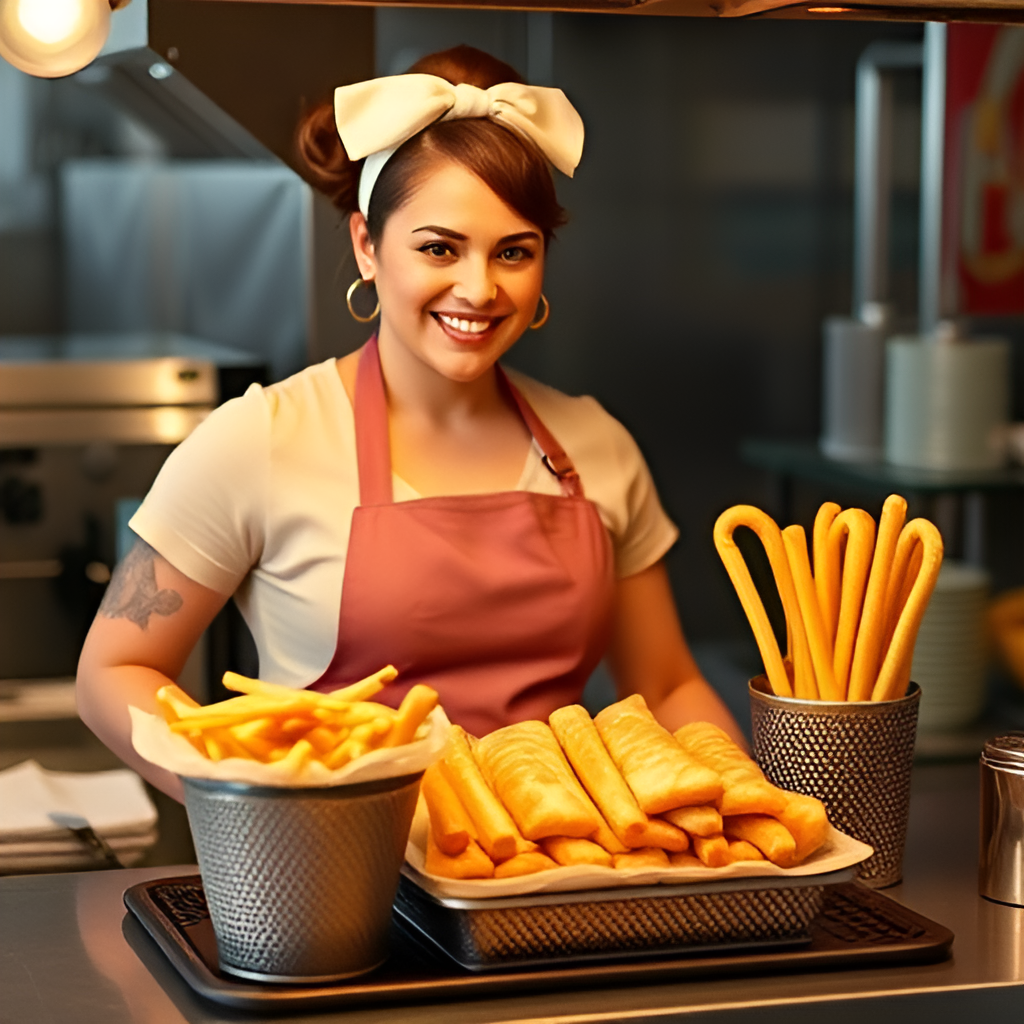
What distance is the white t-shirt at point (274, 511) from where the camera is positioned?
5.24ft

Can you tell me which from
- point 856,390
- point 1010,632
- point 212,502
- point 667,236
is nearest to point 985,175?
point 856,390

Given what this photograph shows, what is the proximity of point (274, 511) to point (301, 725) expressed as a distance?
656 millimetres

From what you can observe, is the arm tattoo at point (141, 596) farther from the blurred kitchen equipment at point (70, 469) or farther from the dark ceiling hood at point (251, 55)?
Answer: the blurred kitchen equipment at point (70, 469)

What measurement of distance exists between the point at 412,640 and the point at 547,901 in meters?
0.58

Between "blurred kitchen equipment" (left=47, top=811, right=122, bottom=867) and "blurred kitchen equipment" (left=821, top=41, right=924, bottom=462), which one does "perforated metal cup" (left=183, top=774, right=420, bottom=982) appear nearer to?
"blurred kitchen equipment" (left=47, top=811, right=122, bottom=867)

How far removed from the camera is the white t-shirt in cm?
160

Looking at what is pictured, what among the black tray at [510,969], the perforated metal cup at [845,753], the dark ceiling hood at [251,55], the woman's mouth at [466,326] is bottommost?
the black tray at [510,969]

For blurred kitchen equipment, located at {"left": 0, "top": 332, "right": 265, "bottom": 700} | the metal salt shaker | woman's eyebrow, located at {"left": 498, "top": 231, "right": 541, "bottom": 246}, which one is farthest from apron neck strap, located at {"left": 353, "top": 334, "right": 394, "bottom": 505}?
blurred kitchen equipment, located at {"left": 0, "top": 332, "right": 265, "bottom": 700}

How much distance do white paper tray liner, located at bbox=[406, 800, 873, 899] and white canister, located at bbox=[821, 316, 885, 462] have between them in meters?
2.14

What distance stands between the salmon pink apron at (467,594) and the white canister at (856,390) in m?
1.62

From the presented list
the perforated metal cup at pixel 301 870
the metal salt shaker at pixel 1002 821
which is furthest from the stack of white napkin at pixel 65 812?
the metal salt shaker at pixel 1002 821

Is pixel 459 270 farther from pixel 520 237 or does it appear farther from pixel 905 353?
pixel 905 353

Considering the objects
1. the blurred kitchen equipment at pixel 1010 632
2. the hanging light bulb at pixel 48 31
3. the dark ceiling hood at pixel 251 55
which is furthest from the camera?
the blurred kitchen equipment at pixel 1010 632

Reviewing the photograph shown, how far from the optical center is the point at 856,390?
3.19m
